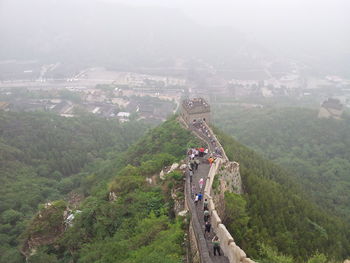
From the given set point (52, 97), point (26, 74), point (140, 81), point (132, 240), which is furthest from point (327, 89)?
point (132, 240)

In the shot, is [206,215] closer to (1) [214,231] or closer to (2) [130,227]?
(1) [214,231]

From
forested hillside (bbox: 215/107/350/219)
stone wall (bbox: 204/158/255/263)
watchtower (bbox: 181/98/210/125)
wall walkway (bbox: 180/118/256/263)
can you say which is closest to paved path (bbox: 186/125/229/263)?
wall walkway (bbox: 180/118/256/263)

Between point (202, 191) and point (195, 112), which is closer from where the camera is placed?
point (202, 191)

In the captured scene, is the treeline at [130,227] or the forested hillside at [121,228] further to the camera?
the forested hillside at [121,228]

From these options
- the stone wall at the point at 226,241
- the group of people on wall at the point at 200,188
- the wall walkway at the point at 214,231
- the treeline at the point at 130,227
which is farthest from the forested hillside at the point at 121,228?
the stone wall at the point at 226,241

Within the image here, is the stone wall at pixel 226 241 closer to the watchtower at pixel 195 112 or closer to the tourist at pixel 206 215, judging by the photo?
the tourist at pixel 206 215

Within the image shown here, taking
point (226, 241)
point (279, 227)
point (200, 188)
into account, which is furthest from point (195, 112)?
point (226, 241)

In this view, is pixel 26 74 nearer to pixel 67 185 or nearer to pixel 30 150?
pixel 30 150
